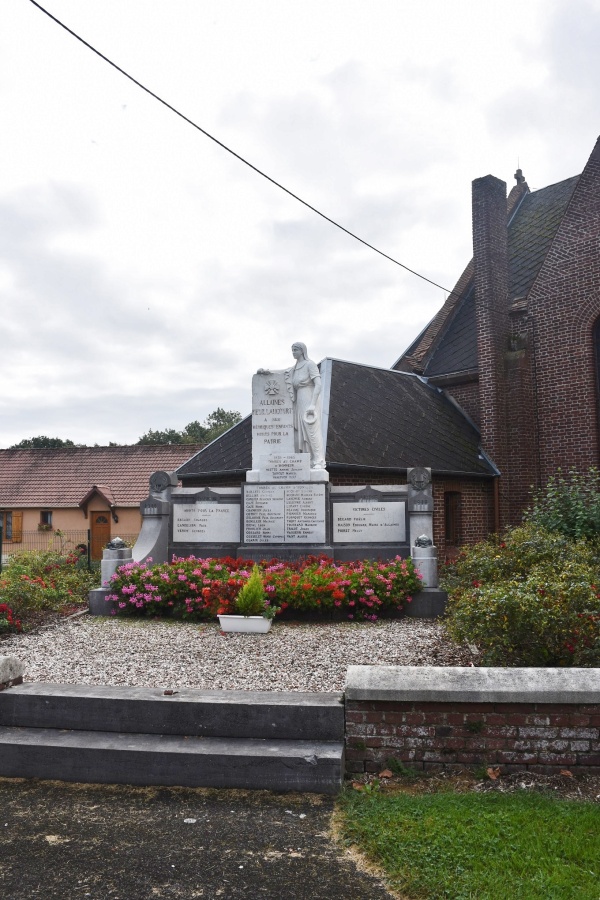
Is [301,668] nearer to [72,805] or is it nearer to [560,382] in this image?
[72,805]

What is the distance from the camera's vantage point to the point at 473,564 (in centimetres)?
834

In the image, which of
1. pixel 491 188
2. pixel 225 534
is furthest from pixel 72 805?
pixel 491 188

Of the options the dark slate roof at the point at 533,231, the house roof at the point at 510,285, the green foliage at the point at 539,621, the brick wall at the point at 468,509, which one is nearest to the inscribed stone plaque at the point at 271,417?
the brick wall at the point at 468,509

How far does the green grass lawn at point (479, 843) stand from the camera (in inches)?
118

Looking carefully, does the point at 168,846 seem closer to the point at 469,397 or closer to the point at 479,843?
the point at 479,843

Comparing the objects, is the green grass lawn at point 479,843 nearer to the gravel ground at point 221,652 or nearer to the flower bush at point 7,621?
the gravel ground at point 221,652

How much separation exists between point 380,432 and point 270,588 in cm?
803

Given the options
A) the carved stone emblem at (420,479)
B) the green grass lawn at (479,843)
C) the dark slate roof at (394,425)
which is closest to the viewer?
the green grass lawn at (479,843)

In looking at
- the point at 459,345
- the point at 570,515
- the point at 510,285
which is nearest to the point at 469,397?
the point at 459,345

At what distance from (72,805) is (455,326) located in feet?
62.1

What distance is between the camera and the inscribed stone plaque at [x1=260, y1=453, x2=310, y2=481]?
11.4m

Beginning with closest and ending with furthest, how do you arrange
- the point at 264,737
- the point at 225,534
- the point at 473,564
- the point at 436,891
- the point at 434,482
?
the point at 436,891
the point at 264,737
the point at 473,564
the point at 225,534
the point at 434,482

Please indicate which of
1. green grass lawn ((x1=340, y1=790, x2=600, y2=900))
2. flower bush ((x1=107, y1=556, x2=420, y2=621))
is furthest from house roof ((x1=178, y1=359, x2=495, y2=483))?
green grass lawn ((x1=340, y1=790, x2=600, y2=900))

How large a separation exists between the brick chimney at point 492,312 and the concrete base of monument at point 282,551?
7778 millimetres
